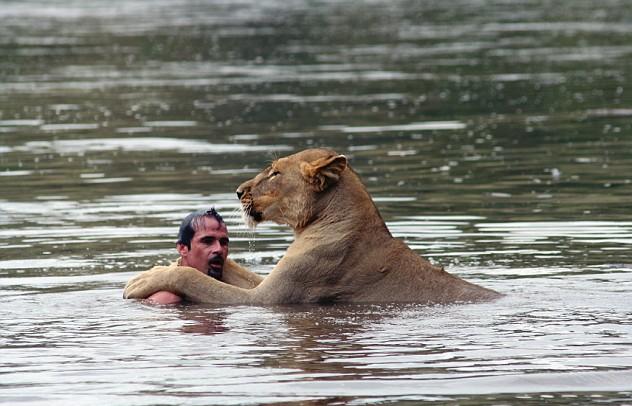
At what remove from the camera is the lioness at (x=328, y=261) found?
12.6 m

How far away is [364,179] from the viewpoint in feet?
68.6

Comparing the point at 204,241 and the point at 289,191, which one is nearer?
the point at 289,191

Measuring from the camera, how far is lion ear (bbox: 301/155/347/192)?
41.5 ft

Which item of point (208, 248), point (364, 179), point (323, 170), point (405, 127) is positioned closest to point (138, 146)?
point (405, 127)

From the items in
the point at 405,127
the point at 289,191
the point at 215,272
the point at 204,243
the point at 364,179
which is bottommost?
the point at 215,272

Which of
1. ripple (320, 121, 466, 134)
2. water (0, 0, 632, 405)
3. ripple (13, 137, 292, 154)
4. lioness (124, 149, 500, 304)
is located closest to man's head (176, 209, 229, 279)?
water (0, 0, 632, 405)

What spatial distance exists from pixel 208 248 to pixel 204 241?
61 millimetres

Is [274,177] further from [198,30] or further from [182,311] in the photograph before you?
[198,30]

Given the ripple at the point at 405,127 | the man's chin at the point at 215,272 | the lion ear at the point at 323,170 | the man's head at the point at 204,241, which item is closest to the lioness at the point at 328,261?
the lion ear at the point at 323,170

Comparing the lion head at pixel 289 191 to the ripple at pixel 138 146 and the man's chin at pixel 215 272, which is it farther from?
the ripple at pixel 138 146

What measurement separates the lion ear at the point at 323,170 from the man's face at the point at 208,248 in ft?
2.61

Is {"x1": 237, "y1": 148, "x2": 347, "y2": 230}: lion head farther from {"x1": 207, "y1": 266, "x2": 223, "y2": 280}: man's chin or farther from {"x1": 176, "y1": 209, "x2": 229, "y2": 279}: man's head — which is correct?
{"x1": 207, "y1": 266, "x2": 223, "y2": 280}: man's chin

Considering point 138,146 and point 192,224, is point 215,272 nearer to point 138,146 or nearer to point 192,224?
point 192,224

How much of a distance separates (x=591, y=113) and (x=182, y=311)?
54.2ft
